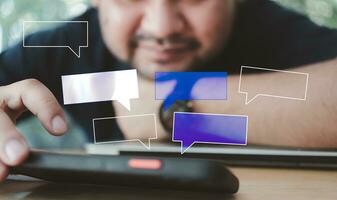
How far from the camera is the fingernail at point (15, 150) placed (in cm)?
48

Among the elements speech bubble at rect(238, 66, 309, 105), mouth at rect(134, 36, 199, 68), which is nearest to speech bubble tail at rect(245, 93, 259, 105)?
speech bubble at rect(238, 66, 309, 105)

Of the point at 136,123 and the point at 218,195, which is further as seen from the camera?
the point at 136,123

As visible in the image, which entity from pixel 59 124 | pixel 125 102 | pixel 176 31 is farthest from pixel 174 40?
pixel 59 124

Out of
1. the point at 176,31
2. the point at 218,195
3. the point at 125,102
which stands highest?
the point at 176,31

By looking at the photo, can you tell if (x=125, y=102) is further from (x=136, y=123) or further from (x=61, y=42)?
(x=61, y=42)

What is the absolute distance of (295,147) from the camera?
64 centimetres

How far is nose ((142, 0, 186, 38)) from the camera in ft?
2.03

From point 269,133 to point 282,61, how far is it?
12 cm

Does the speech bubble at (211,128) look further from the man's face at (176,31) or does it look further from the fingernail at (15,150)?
A: the fingernail at (15,150)

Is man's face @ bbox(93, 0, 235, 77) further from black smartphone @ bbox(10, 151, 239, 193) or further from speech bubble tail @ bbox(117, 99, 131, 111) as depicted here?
black smartphone @ bbox(10, 151, 239, 193)

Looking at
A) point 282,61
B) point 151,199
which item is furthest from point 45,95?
point 282,61

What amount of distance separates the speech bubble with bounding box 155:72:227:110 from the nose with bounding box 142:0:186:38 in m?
0.07

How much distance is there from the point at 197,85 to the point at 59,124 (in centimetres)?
24

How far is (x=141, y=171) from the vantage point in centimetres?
43
